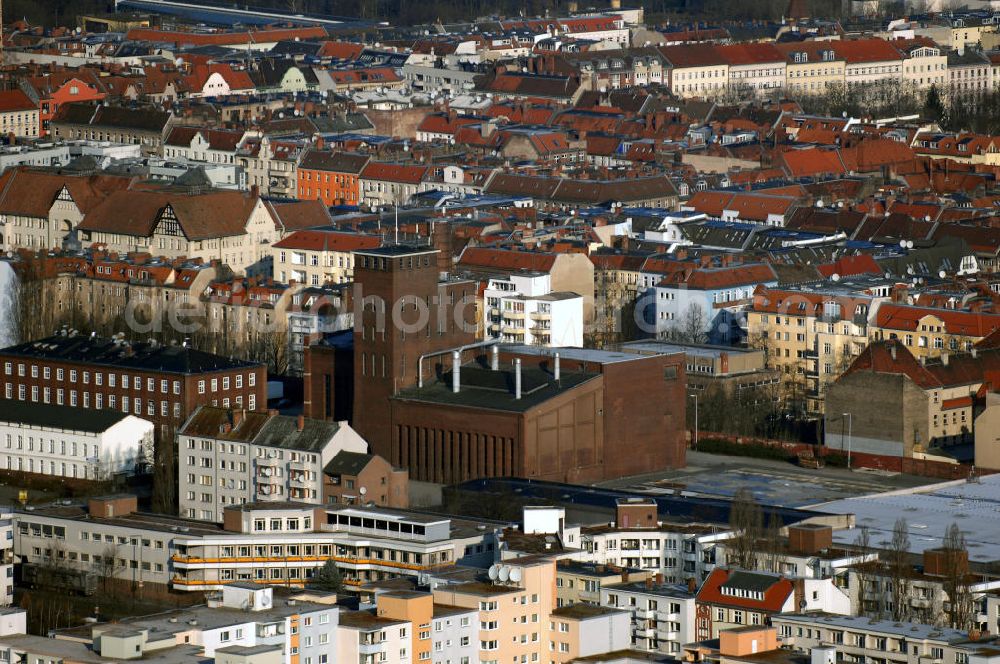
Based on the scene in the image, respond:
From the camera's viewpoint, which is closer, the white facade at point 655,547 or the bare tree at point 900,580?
the bare tree at point 900,580

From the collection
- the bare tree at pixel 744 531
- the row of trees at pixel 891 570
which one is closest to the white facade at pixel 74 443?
the bare tree at pixel 744 531

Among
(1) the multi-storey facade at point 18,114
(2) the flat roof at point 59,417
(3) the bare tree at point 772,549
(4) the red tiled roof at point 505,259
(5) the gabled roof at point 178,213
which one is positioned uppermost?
(1) the multi-storey facade at point 18,114

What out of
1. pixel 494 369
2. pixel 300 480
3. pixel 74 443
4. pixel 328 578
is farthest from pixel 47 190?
pixel 328 578

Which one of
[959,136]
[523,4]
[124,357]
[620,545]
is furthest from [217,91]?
[620,545]

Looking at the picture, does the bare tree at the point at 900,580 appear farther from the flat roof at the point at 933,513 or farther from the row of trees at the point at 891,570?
the flat roof at the point at 933,513

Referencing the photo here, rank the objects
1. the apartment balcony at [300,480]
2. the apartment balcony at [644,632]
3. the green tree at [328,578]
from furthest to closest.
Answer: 1. the apartment balcony at [300,480]
2. the green tree at [328,578]
3. the apartment balcony at [644,632]

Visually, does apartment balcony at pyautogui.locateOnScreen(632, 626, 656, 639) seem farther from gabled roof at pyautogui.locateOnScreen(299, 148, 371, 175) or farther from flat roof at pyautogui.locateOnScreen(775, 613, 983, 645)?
gabled roof at pyautogui.locateOnScreen(299, 148, 371, 175)

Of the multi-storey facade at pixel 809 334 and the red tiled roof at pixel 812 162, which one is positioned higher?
the red tiled roof at pixel 812 162

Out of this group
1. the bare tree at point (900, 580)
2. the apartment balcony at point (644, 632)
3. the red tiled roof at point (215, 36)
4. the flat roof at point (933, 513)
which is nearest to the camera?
the apartment balcony at point (644, 632)
